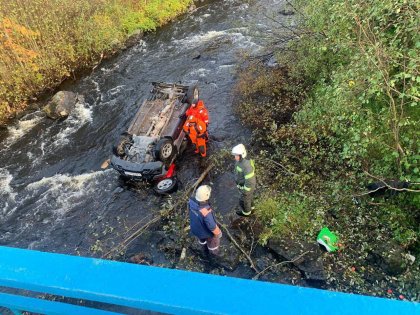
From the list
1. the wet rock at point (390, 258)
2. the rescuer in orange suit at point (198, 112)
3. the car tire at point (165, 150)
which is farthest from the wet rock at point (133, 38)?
the wet rock at point (390, 258)

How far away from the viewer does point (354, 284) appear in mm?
6426

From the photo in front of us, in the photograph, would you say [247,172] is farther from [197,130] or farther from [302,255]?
[197,130]

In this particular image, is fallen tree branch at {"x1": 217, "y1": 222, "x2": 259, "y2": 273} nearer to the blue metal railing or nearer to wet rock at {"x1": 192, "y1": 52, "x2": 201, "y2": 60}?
the blue metal railing

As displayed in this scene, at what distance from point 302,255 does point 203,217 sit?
2077mm

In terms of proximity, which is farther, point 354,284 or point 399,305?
point 354,284

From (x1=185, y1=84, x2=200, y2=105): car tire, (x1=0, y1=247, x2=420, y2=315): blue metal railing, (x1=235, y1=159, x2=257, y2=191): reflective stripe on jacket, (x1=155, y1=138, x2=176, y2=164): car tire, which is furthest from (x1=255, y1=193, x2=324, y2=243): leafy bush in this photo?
(x1=0, y1=247, x2=420, y2=315): blue metal railing

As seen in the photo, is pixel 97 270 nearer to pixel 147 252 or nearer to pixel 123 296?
pixel 123 296

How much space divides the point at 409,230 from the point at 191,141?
617 centimetres

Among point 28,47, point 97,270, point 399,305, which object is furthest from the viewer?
point 28,47

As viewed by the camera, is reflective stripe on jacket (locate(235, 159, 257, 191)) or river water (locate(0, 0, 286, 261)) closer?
reflective stripe on jacket (locate(235, 159, 257, 191))

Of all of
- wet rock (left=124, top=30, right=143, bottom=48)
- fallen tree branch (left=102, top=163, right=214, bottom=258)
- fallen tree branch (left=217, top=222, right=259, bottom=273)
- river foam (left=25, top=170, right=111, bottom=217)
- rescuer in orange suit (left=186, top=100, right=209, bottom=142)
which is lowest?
fallen tree branch (left=217, top=222, right=259, bottom=273)

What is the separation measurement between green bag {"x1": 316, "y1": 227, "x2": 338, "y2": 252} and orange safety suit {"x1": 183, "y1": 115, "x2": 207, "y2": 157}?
164 inches

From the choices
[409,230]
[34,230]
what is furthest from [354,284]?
[34,230]

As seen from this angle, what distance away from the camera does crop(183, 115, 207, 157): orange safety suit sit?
9688 mm
